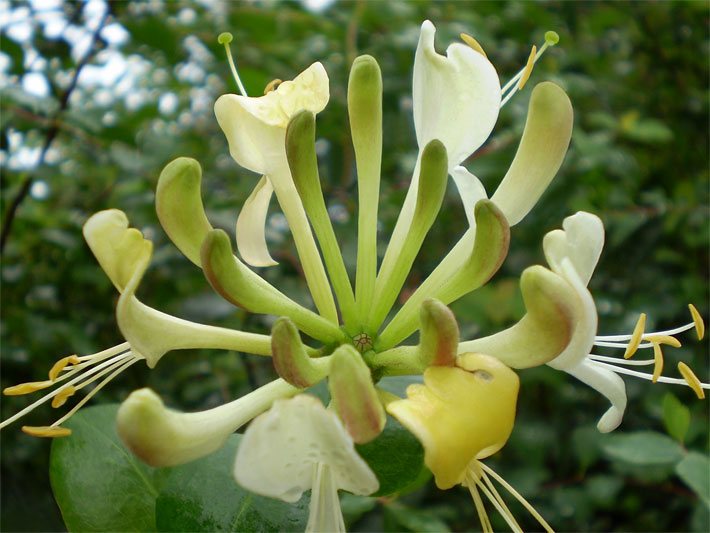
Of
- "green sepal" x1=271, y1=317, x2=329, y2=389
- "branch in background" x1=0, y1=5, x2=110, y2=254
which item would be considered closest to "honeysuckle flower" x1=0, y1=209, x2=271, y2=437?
"green sepal" x1=271, y1=317, x2=329, y2=389

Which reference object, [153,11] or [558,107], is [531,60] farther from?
[153,11]

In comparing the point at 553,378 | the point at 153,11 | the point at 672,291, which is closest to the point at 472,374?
the point at 553,378

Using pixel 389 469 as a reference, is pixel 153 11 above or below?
above

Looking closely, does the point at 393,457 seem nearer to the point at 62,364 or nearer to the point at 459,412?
the point at 459,412

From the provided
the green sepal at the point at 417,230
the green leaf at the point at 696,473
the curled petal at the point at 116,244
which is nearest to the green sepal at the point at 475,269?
the green sepal at the point at 417,230

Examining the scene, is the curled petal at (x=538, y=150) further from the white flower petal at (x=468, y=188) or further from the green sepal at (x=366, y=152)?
the green sepal at (x=366, y=152)

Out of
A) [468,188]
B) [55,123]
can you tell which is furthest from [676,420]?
[55,123]
